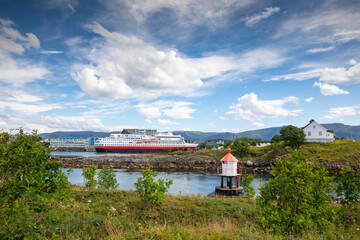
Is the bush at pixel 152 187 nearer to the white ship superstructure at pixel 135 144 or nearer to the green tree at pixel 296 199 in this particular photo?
the green tree at pixel 296 199

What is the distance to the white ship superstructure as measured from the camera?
111875 millimetres

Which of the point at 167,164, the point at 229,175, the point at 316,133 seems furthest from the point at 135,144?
the point at 229,175

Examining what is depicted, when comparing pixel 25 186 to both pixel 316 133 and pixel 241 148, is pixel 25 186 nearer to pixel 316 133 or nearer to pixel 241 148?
pixel 241 148

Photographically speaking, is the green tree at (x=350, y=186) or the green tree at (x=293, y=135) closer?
the green tree at (x=350, y=186)

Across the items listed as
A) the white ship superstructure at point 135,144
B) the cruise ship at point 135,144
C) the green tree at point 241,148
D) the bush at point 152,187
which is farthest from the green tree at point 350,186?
the white ship superstructure at point 135,144

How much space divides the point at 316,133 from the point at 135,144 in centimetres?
8063

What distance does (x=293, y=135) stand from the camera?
57.7m

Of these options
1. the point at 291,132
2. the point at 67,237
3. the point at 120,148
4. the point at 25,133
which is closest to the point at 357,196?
the point at 67,237

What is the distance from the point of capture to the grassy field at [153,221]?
545 centimetres

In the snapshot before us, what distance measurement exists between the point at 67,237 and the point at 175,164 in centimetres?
5901

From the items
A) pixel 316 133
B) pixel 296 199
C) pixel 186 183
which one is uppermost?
pixel 316 133

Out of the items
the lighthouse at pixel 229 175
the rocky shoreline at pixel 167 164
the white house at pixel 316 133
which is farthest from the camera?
the white house at pixel 316 133

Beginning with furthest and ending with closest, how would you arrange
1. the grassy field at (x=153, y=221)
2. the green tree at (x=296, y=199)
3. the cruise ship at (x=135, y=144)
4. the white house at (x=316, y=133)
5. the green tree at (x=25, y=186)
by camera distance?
the cruise ship at (x=135, y=144)
the white house at (x=316, y=133)
the green tree at (x=296, y=199)
the grassy field at (x=153, y=221)
the green tree at (x=25, y=186)

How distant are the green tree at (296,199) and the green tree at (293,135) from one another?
57.1m
